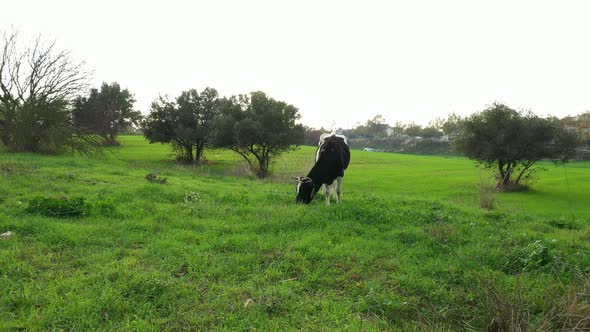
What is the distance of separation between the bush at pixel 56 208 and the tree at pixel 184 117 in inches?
972

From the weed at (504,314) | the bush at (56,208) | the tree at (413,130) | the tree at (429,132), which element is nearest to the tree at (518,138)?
the weed at (504,314)

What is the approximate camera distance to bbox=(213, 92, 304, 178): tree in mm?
25594

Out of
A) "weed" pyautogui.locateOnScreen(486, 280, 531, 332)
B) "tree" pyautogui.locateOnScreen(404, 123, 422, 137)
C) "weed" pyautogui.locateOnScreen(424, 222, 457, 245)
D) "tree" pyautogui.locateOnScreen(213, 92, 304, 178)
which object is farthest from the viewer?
"tree" pyautogui.locateOnScreen(404, 123, 422, 137)

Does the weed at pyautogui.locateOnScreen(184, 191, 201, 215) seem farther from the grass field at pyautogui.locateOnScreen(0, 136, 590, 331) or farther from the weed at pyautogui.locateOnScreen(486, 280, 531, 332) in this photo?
the weed at pyautogui.locateOnScreen(486, 280, 531, 332)

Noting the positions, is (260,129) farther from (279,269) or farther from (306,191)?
(279,269)

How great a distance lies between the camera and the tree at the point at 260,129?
25.6 m

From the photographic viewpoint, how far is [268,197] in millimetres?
11617

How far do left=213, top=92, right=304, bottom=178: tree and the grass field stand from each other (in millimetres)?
15594

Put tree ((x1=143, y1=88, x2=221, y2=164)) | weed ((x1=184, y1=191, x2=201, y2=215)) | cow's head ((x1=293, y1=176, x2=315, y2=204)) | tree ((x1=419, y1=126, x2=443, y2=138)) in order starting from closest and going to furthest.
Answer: weed ((x1=184, y1=191, x2=201, y2=215))
cow's head ((x1=293, y1=176, x2=315, y2=204))
tree ((x1=143, y1=88, x2=221, y2=164))
tree ((x1=419, y1=126, x2=443, y2=138))

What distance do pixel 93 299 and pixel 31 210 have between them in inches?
189

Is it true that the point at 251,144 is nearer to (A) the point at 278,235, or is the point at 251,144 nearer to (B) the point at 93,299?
(A) the point at 278,235

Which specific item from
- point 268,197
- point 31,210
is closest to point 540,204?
point 268,197

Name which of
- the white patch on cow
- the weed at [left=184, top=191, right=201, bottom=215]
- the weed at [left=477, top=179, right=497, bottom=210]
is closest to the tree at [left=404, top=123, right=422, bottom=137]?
the weed at [left=477, top=179, right=497, bottom=210]

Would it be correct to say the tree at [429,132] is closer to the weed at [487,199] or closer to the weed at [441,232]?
the weed at [487,199]
